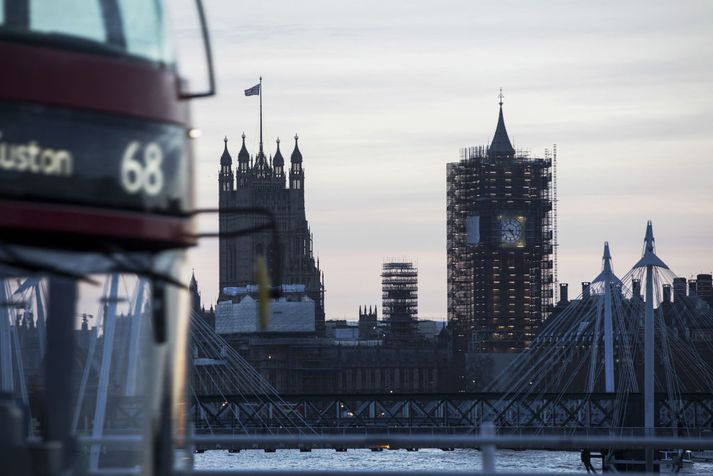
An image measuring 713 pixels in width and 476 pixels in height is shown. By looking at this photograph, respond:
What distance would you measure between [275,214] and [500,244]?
22.9 metres

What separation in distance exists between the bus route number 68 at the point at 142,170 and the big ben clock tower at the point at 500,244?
175 metres

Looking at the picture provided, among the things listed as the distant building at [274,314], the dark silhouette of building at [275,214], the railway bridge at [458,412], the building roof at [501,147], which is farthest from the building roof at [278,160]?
the railway bridge at [458,412]

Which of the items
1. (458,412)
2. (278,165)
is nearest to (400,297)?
(278,165)

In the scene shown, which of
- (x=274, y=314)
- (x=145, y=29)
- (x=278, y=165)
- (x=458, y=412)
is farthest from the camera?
(x=278, y=165)

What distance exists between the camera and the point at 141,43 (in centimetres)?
792

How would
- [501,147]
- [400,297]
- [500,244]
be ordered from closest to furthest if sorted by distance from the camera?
[400,297], [500,244], [501,147]

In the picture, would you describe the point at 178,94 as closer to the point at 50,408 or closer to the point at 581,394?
the point at 50,408

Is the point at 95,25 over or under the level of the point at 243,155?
under

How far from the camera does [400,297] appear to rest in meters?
181

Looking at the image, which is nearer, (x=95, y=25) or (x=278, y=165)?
(x=95, y=25)

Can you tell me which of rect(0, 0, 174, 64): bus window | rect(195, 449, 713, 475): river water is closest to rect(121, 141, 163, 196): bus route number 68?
rect(0, 0, 174, 64): bus window

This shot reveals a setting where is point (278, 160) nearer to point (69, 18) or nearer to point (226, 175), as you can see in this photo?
point (226, 175)

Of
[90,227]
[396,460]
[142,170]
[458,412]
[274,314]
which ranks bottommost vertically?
[396,460]

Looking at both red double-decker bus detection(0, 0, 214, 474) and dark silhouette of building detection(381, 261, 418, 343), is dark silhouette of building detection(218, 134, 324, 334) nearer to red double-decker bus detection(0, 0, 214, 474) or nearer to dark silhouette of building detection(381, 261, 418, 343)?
dark silhouette of building detection(381, 261, 418, 343)
